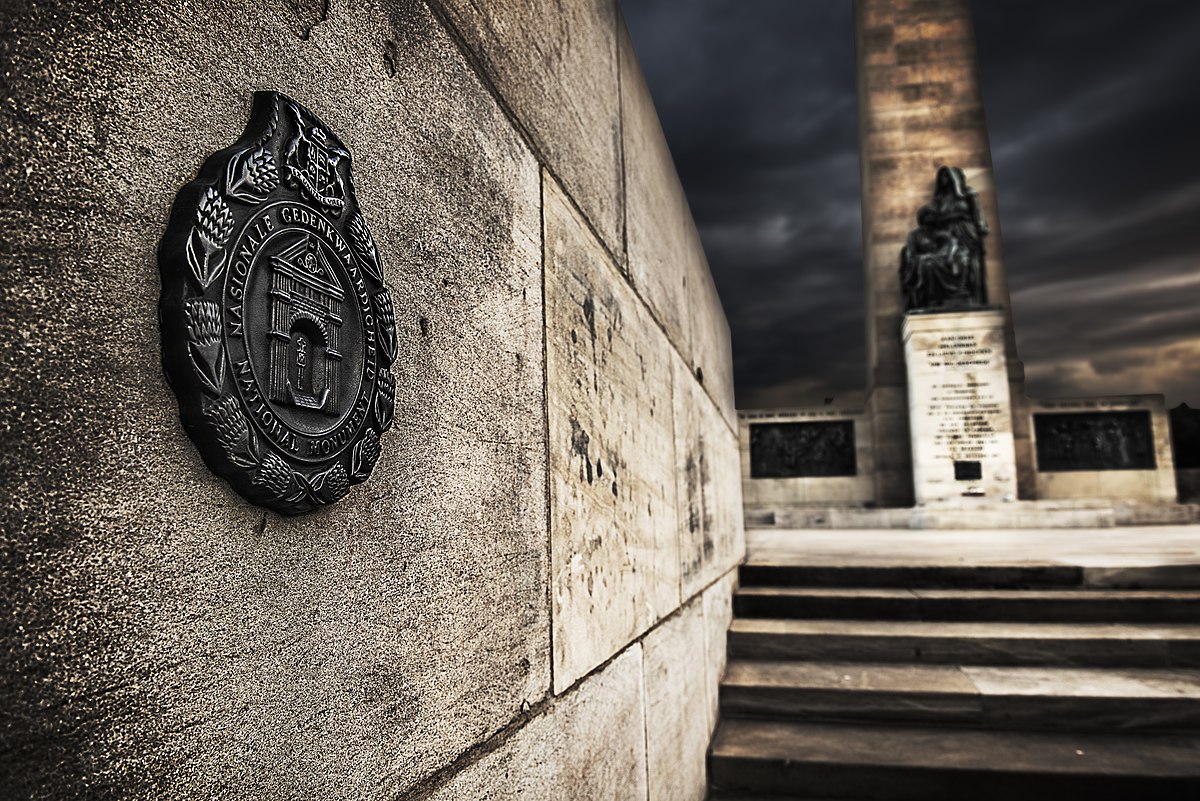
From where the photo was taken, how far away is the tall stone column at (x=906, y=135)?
62.5ft

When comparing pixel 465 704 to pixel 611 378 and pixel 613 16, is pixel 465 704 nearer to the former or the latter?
pixel 611 378

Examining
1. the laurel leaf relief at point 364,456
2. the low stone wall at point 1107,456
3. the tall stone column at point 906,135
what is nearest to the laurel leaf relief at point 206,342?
the laurel leaf relief at point 364,456

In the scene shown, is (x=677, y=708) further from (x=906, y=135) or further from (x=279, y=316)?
(x=906, y=135)

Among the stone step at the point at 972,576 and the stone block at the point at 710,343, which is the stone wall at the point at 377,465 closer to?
the stone block at the point at 710,343

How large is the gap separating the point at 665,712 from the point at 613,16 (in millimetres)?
2345

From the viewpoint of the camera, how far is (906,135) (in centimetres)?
1966

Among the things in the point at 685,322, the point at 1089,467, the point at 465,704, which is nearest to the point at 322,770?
the point at 465,704

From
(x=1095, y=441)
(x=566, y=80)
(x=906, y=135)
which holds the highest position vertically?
(x=906, y=135)

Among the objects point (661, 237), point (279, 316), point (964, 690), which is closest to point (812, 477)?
point (964, 690)

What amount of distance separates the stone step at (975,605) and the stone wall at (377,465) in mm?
2854

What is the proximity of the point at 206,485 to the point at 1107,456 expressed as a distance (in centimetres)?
1920

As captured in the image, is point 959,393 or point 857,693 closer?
point 857,693

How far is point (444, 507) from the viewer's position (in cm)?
123

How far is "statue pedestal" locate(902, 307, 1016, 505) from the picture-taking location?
14.5 m
